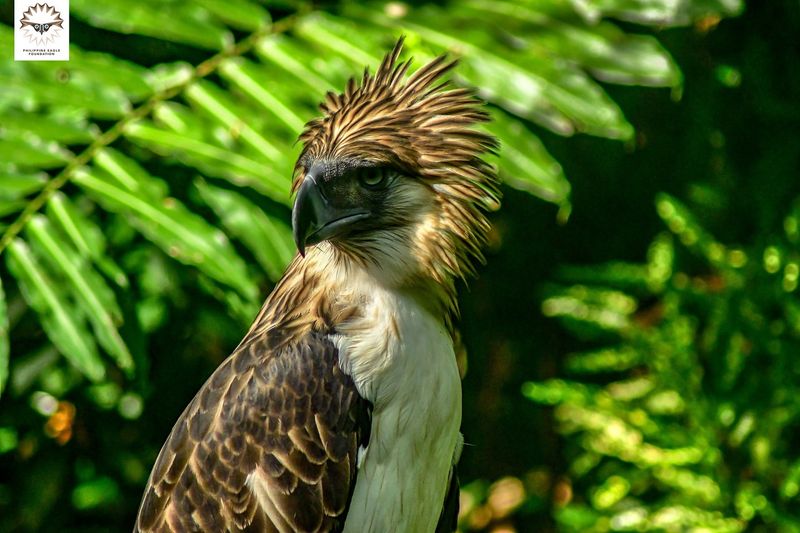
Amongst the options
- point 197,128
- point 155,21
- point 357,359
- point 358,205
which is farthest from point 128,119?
point 357,359

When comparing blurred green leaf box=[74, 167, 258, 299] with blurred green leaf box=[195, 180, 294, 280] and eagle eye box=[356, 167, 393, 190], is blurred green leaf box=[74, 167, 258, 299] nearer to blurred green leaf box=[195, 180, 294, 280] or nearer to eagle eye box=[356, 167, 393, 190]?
blurred green leaf box=[195, 180, 294, 280]

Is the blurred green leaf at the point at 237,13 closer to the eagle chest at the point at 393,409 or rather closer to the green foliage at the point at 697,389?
the eagle chest at the point at 393,409

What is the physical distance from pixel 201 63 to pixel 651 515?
2635mm

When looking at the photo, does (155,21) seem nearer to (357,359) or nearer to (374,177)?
(374,177)

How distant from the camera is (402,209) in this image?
275 cm

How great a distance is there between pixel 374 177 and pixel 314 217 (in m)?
0.19

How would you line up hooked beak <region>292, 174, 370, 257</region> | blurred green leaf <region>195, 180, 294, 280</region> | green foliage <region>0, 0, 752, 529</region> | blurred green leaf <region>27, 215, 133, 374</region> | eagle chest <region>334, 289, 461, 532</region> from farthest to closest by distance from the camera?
blurred green leaf <region>195, 180, 294, 280</region> → green foliage <region>0, 0, 752, 529</region> → blurred green leaf <region>27, 215, 133, 374</region> → eagle chest <region>334, 289, 461, 532</region> → hooked beak <region>292, 174, 370, 257</region>

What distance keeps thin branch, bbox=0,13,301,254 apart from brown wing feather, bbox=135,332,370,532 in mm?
914

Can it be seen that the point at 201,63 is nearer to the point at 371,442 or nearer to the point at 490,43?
the point at 490,43

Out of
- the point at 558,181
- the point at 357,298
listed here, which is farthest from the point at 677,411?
the point at 357,298

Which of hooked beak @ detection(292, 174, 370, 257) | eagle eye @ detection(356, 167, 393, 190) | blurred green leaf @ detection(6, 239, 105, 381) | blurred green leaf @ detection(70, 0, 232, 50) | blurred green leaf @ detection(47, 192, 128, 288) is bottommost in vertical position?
blurred green leaf @ detection(6, 239, 105, 381)

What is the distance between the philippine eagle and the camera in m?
2.62

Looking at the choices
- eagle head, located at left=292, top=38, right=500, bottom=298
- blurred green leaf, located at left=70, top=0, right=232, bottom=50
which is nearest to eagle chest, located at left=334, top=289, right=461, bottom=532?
eagle head, located at left=292, top=38, right=500, bottom=298

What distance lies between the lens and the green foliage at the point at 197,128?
10.2 ft
